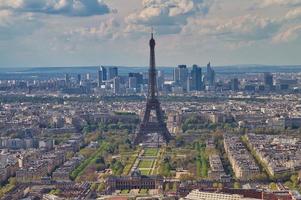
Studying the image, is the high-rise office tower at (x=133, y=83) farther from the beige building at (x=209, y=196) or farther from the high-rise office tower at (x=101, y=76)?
the beige building at (x=209, y=196)

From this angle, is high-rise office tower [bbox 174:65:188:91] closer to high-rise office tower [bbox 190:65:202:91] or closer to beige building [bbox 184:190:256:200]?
high-rise office tower [bbox 190:65:202:91]

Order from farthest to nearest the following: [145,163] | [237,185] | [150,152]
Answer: [150,152] < [145,163] < [237,185]

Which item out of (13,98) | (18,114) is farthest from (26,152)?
(13,98)

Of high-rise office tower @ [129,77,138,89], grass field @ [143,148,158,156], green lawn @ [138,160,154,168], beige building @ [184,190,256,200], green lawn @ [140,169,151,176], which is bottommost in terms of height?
grass field @ [143,148,158,156]

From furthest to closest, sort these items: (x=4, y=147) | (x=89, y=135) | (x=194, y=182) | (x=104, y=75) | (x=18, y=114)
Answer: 1. (x=104, y=75)
2. (x=18, y=114)
3. (x=89, y=135)
4. (x=4, y=147)
5. (x=194, y=182)

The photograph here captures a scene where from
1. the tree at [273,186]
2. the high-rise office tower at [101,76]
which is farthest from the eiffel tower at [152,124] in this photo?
the high-rise office tower at [101,76]

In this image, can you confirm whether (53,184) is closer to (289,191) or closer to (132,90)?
(289,191)

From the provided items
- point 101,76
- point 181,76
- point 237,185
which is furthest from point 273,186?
point 101,76

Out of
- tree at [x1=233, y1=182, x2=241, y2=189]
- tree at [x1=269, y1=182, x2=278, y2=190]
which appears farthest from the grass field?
tree at [x1=269, y1=182, x2=278, y2=190]

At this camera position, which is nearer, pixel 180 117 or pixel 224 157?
pixel 224 157

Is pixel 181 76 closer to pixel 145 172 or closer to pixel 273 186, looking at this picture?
pixel 145 172

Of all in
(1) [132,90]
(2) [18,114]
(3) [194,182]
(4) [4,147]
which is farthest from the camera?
(1) [132,90]
